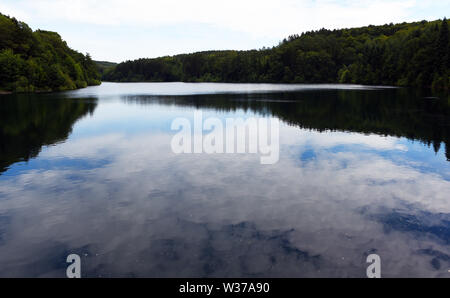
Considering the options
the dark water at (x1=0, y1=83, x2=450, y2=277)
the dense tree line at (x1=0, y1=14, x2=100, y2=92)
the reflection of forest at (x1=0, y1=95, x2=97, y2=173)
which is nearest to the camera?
the dark water at (x1=0, y1=83, x2=450, y2=277)

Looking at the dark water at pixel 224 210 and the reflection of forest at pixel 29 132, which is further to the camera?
the reflection of forest at pixel 29 132

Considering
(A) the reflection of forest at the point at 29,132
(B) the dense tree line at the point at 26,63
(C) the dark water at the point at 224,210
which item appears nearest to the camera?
(C) the dark water at the point at 224,210

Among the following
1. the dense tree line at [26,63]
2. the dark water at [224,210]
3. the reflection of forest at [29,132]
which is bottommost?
the dark water at [224,210]

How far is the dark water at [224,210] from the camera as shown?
32.5 ft

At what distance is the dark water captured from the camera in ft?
32.5

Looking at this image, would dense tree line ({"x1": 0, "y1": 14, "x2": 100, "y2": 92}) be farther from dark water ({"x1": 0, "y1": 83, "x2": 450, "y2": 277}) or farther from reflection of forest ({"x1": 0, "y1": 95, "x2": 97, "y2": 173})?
dark water ({"x1": 0, "y1": 83, "x2": 450, "y2": 277})

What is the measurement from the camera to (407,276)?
9.30 m

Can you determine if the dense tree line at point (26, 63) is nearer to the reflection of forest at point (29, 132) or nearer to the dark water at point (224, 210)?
the reflection of forest at point (29, 132)

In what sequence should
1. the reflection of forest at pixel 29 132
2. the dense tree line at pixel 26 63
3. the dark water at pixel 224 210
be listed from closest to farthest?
the dark water at pixel 224 210 < the reflection of forest at pixel 29 132 < the dense tree line at pixel 26 63

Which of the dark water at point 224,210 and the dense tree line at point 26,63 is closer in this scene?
the dark water at point 224,210

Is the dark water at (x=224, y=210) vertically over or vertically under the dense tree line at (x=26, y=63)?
under

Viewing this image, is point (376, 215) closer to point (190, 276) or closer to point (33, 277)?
point (190, 276)

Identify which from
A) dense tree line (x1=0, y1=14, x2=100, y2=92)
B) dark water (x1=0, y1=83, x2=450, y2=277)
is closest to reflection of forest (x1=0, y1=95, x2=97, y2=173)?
dark water (x1=0, y1=83, x2=450, y2=277)

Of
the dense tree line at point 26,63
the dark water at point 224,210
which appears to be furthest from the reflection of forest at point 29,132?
the dense tree line at point 26,63
